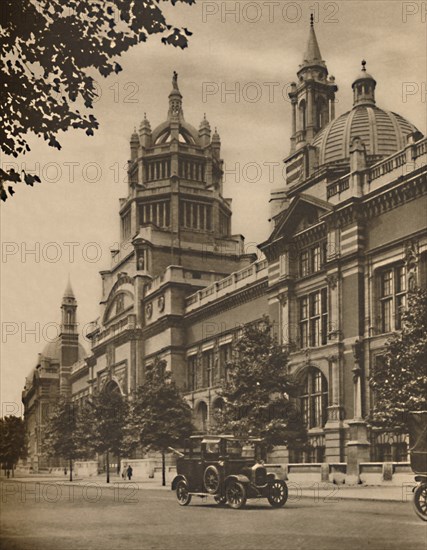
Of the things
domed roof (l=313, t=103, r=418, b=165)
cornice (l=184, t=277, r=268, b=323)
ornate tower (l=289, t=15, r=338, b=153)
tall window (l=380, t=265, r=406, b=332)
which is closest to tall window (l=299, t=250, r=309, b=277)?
cornice (l=184, t=277, r=268, b=323)

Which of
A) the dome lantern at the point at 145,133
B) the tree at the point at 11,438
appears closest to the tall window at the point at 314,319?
the dome lantern at the point at 145,133

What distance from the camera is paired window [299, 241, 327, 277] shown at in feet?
150

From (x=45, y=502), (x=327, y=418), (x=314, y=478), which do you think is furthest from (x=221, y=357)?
(x=45, y=502)

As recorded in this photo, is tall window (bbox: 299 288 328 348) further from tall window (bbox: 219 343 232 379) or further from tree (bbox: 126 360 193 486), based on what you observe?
tall window (bbox: 219 343 232 379)

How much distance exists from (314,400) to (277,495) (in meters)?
20.6

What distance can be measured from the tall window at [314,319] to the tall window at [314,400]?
1.64 m

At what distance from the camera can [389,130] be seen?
1994 inches

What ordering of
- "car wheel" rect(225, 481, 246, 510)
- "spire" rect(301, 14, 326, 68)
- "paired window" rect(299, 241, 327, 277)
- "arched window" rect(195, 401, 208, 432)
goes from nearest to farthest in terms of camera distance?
1. "car wheel" rect(225, 481, 246, 510)
2. "paired window" rect(299, 241, 327, 277)
3. "spire" rect(301, 14, 326, 68)
4. "arched window" rect(195, 401, 208, 432)

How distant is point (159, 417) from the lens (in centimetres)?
5269

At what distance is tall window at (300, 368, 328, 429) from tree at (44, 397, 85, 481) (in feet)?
96.9

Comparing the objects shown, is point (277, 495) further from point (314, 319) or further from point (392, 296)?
point (314, 319)

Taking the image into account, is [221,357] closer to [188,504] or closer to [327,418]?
[327,418]

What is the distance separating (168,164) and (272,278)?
38119 mm

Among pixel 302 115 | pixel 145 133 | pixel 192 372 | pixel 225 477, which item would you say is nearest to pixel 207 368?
Result: pixel 192 372
